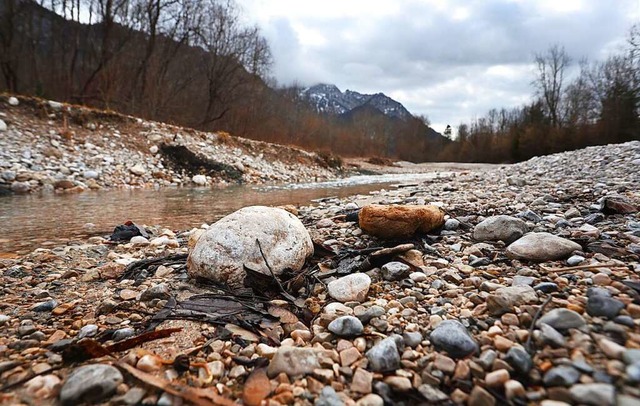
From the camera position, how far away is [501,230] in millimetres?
2059

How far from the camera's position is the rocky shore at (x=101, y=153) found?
22.6ft

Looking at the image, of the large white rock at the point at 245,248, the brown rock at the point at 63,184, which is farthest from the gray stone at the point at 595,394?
the brown rock at the point at 63,184

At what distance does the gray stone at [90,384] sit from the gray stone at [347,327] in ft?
2.31

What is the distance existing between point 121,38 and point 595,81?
34.5 meters

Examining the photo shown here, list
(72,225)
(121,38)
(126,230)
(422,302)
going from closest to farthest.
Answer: (422,302), (126,230), (72,225), (121,38)

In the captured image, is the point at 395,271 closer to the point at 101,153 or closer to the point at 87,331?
the point at 87,331

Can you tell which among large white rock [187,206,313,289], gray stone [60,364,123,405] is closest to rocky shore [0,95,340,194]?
large white rock [187,206,313,289]

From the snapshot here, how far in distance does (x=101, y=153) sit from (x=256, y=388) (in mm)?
9679

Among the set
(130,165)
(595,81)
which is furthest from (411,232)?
(595,81)

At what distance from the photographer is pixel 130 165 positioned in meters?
8.70

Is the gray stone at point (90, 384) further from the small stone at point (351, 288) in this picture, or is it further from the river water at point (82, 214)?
the river water at point (82, 214)

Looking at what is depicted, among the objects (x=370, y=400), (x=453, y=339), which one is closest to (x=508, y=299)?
(x=453, y=339)

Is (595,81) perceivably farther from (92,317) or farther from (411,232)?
(92,317)

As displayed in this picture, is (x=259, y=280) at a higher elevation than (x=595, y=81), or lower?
lower
